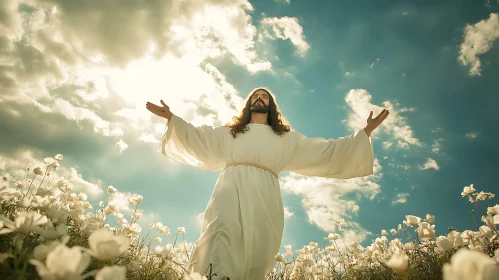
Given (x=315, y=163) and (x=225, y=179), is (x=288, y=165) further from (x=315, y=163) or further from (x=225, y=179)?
(x=225, y=179)

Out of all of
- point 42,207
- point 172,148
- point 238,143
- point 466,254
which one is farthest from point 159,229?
point 466,254

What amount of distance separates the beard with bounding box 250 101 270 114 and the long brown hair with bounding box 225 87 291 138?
0.16 metres

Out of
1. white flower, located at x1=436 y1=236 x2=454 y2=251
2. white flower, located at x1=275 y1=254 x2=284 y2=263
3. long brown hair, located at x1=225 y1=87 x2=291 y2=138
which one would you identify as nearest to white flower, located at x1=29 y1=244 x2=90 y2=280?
white flower, located at x1=436 y1=236 x2=454 y2=251

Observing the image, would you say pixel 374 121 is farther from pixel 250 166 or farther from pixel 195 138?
pixel 195 138

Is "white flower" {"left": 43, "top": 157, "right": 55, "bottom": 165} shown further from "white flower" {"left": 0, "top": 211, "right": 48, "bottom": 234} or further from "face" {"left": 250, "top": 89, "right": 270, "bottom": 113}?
"white flower" {"left": 0, "top": 211, "right": 48, "bottom": 234}

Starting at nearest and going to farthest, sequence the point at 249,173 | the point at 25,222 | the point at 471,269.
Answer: the point at 471,269, the point at 25,222, the point at 249,173

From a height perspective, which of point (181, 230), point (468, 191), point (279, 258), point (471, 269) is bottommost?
point (471, 269)

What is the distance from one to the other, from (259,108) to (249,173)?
1648 mm

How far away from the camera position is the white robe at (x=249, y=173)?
3748mm

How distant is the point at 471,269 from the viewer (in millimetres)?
797

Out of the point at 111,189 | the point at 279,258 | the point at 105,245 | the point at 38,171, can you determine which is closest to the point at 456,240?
the point at 279,258

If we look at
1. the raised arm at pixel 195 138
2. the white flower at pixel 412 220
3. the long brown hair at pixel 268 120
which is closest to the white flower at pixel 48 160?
the raised arm at pixel 195 138

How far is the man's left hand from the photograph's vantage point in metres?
4.79

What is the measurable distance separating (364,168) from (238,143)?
83.5 inches
